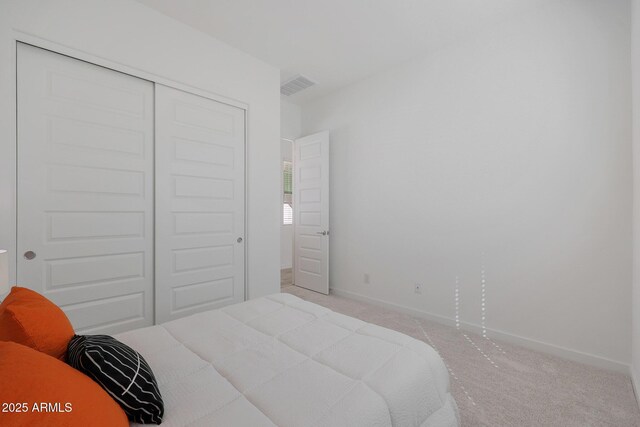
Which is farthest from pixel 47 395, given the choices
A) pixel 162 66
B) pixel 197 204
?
pixel 162 66

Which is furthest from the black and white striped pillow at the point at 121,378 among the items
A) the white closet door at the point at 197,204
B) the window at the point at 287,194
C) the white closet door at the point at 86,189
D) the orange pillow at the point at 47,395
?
the window at the point at 287,194

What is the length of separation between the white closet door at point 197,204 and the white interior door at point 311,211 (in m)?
1.39

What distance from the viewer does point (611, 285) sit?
2240 millimetres

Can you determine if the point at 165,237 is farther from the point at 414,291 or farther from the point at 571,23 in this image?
the point at 571,23

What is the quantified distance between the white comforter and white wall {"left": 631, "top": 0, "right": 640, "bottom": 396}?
63.2 inches

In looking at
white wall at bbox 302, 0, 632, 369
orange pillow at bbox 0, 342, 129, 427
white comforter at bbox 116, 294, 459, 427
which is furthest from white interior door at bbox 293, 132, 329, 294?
orange pillow at bbox 0, 342, 129, 427

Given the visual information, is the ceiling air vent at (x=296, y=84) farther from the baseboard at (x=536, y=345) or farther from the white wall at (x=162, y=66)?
the baseboard at (x=536, y=345)

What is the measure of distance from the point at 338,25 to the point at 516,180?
224 centimetres

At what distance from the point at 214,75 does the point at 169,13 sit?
1.97 ft

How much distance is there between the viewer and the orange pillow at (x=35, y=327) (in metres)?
0.93

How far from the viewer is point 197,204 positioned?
9.48ft

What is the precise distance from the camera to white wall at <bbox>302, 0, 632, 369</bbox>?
2.24 meters

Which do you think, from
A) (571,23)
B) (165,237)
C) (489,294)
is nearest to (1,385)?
(165,237)

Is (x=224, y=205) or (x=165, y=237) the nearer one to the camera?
(x=165, y=237)
